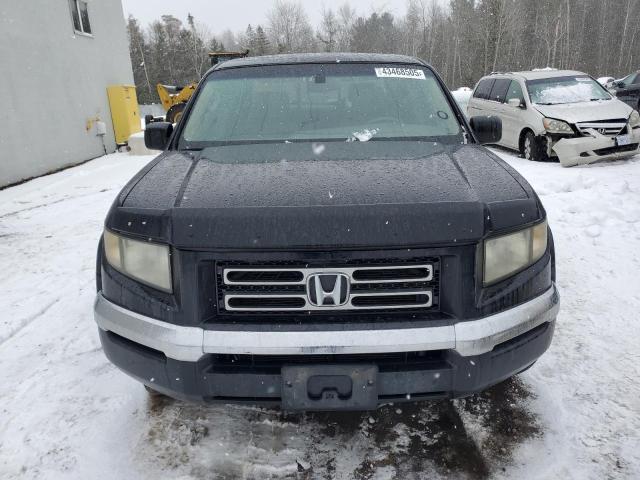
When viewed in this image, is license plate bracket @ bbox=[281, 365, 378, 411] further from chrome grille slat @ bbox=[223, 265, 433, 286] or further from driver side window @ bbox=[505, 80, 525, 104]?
driver side window @ bbox=[505, 80, 525, 104]

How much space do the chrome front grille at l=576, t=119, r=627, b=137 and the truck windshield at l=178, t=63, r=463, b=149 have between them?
20.9 feet

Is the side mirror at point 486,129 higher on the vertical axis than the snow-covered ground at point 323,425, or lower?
higher

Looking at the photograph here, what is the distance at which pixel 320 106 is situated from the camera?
3.08 metres

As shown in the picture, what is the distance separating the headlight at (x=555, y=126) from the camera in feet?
28.5

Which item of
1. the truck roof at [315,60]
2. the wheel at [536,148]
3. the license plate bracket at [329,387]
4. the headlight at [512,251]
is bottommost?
the wheel at [536,148]

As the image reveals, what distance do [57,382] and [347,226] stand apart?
2065 millimetres

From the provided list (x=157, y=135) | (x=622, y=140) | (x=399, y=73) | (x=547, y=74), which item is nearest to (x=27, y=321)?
(x=157, y=135)

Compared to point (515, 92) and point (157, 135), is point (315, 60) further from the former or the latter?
point (515, 92)

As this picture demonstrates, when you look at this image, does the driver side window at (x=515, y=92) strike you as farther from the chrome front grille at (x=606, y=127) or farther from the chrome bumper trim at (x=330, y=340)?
the chrome bumper trim at (x=330, y=340)

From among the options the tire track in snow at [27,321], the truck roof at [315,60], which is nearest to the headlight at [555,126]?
the truck roof at [315,60]

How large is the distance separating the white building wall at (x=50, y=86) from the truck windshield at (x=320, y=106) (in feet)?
25.2

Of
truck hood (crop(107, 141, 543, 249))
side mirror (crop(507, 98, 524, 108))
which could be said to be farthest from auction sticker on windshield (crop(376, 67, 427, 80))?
side mirror (crop(507, 98, 524, 108))

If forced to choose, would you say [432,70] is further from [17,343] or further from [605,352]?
[17,343]

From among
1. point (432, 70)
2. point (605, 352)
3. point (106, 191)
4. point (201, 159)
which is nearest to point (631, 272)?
point (605, 352)
